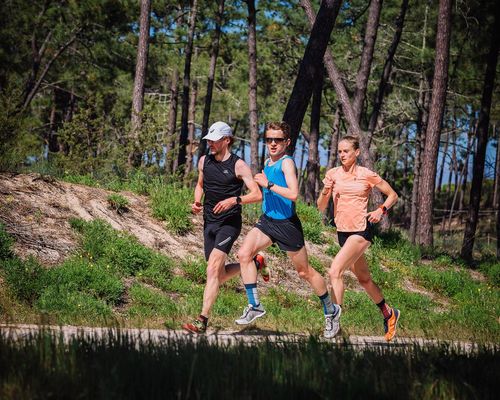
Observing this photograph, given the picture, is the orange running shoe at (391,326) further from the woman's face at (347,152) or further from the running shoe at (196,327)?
the running shoe at (196,327)

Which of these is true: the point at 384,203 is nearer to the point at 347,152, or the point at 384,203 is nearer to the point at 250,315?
the point at 347,152

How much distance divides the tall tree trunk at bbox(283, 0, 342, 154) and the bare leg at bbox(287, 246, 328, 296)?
7.80 metres

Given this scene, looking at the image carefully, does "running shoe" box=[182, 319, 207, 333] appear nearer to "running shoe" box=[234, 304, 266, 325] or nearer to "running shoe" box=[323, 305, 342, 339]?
"running shoe" box=[234, 304, 266, 325]

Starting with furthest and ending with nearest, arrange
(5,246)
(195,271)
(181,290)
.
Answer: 1. (195,271)
2. (181,290)
3. (5,246)

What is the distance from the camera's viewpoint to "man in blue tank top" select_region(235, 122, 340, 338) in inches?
326

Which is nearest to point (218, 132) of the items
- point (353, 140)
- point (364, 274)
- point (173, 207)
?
point (353, 140)

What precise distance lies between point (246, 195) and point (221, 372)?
3.91 metres

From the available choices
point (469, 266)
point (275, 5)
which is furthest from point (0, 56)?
point (469, 266)

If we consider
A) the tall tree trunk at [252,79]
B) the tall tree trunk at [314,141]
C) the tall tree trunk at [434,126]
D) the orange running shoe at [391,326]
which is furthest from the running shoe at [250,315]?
the tall tree trunk at [252,79]

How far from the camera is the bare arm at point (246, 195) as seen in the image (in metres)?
8.05

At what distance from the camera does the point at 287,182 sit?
824cm

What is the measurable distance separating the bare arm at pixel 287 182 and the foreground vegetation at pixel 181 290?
1.58m

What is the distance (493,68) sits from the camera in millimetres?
22641

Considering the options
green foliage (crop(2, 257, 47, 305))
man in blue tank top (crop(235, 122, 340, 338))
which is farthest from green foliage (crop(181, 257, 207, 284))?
man in blue tank top (crop(235, 122, 340, 338))
